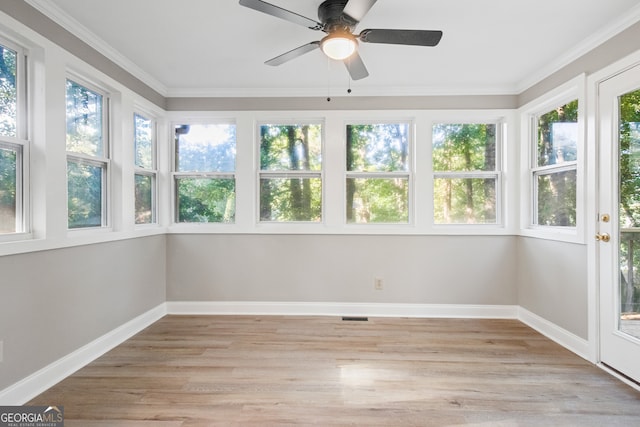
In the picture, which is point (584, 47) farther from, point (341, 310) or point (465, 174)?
point (341, 310)

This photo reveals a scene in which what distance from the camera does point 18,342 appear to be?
1.87 metres

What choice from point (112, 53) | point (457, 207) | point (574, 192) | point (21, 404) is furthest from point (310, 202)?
point (21, 404)

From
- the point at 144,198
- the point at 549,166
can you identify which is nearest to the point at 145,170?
the point at 144,198

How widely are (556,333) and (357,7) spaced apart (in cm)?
316

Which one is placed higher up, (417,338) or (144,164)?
(144,164)

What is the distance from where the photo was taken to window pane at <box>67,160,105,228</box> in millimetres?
2381

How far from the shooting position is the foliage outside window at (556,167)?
2.74m

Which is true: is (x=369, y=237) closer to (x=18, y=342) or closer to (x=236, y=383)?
(x=236, y=383)

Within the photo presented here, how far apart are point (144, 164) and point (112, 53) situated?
108 centimetres

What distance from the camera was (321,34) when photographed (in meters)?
2.35

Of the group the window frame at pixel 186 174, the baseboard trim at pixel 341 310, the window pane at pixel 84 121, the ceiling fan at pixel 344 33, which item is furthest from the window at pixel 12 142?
the ceiling fan at pixel 344 33
